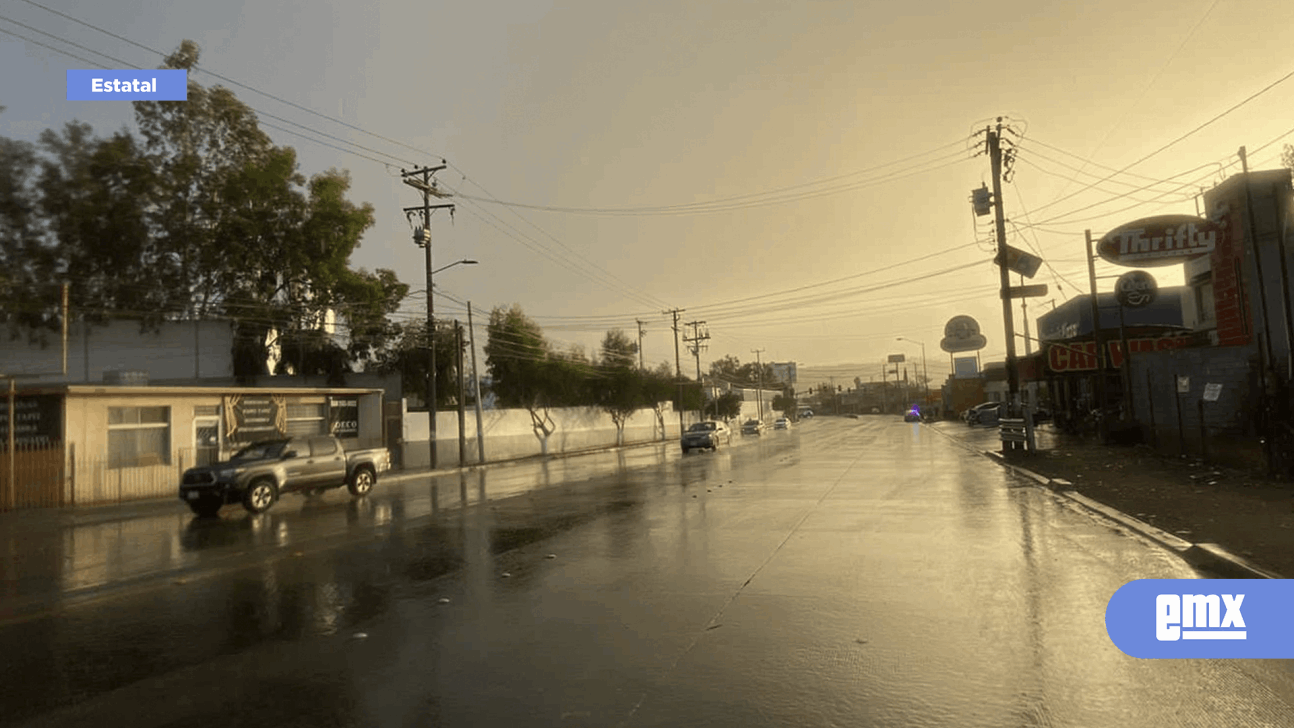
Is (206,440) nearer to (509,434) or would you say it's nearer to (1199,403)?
(509,434)

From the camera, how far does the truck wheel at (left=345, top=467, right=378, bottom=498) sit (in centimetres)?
2234

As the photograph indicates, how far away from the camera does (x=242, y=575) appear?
10.5 metres

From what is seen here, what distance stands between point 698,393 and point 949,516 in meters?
74.0

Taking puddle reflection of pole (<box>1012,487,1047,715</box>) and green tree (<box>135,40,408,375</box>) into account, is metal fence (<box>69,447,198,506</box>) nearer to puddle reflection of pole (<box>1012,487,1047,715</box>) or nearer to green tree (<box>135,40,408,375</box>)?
green tree (<box>135,40,408,375</box>)

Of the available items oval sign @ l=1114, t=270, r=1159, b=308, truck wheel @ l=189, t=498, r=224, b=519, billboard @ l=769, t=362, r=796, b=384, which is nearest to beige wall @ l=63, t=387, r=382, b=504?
truck wheel @ l=189, t=498, r=224, b=519

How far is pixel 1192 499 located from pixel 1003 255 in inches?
658

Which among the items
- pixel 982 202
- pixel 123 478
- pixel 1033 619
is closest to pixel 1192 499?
pixel 1033 619

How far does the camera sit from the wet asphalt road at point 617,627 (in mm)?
5211

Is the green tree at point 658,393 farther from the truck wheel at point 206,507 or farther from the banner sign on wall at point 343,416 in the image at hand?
the truck wheel at point 206,507

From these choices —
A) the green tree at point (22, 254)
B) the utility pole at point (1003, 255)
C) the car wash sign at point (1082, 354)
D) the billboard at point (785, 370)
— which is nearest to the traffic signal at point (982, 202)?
the utility pole at point (1003, 255)

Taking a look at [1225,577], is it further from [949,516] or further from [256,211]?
[256,211]

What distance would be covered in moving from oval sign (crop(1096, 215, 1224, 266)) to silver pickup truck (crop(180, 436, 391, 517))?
2147cm

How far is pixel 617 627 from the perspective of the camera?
281 inches

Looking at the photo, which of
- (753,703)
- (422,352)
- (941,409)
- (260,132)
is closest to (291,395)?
(260,132)
